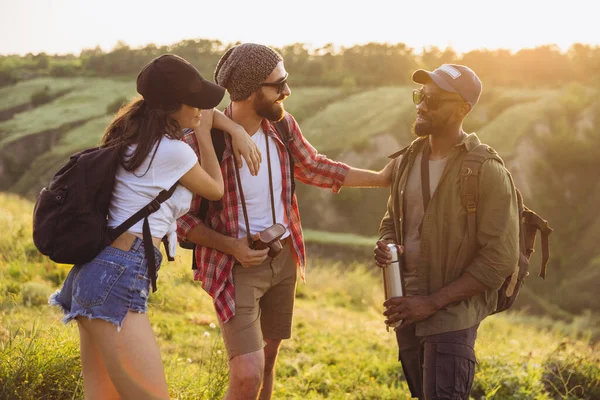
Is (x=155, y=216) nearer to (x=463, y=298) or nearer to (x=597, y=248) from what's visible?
(x=463, y=298)

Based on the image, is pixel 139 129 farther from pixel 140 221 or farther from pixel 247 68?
pixel 247 68

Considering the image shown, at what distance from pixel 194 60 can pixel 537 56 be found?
112 ft

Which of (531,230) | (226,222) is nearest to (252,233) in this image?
(226,222)

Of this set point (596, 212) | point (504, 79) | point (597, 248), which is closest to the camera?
point (597, 248)

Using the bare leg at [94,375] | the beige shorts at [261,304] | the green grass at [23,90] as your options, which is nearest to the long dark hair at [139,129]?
the bare leg at [94,375]

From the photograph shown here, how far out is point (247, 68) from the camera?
3.70m

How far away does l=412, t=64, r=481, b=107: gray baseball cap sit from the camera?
3.61 m

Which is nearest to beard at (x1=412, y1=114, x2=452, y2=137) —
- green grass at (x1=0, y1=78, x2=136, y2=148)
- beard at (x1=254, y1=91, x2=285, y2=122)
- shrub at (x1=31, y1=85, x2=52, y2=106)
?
beard at (x1=254, y1=91, x2=285, y2=122)

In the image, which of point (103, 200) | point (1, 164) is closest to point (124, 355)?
point (103, 200)

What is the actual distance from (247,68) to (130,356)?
5.60ft

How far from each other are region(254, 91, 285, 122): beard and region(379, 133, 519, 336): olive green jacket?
3.22ft

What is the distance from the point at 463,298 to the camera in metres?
3.51

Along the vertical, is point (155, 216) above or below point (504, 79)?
above

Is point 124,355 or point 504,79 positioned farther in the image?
point 504,79
